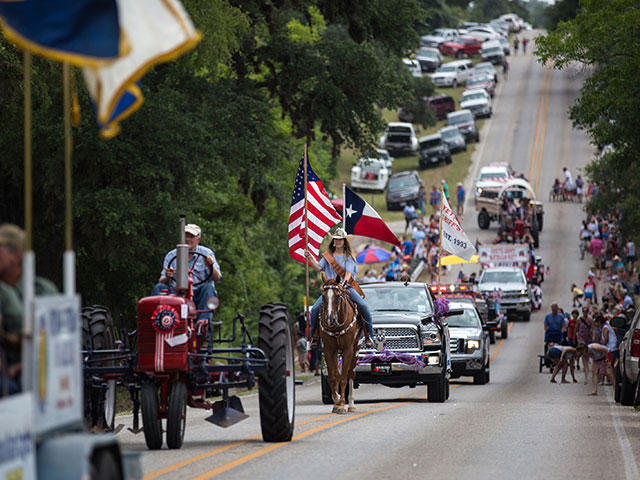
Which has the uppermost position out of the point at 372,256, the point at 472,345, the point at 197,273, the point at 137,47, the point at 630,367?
the point at 372,256

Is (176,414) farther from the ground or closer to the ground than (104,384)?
closer to the ground

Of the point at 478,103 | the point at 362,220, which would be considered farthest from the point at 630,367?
the point at 478,103

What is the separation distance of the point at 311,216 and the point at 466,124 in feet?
231

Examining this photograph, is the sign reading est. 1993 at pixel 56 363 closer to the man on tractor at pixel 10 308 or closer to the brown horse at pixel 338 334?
the man on tractor at pixel 10 308

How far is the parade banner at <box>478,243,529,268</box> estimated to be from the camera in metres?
55.3

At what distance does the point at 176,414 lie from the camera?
1292cm

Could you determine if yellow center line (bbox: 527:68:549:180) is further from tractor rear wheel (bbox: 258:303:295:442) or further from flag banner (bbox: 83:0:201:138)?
flag banner (bbox: 83:0:201:138)

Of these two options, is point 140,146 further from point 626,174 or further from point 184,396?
point 626,174

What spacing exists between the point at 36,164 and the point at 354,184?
5009cm

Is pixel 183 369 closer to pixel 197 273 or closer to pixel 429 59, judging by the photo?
pixel 197 273

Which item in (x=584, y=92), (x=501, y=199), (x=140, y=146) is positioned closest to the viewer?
(x=140, y=146)

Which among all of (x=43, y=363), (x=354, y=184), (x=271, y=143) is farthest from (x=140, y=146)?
(x=354, y=184)

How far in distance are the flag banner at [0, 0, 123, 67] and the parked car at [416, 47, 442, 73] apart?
117 meters

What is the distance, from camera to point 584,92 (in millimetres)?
38406
